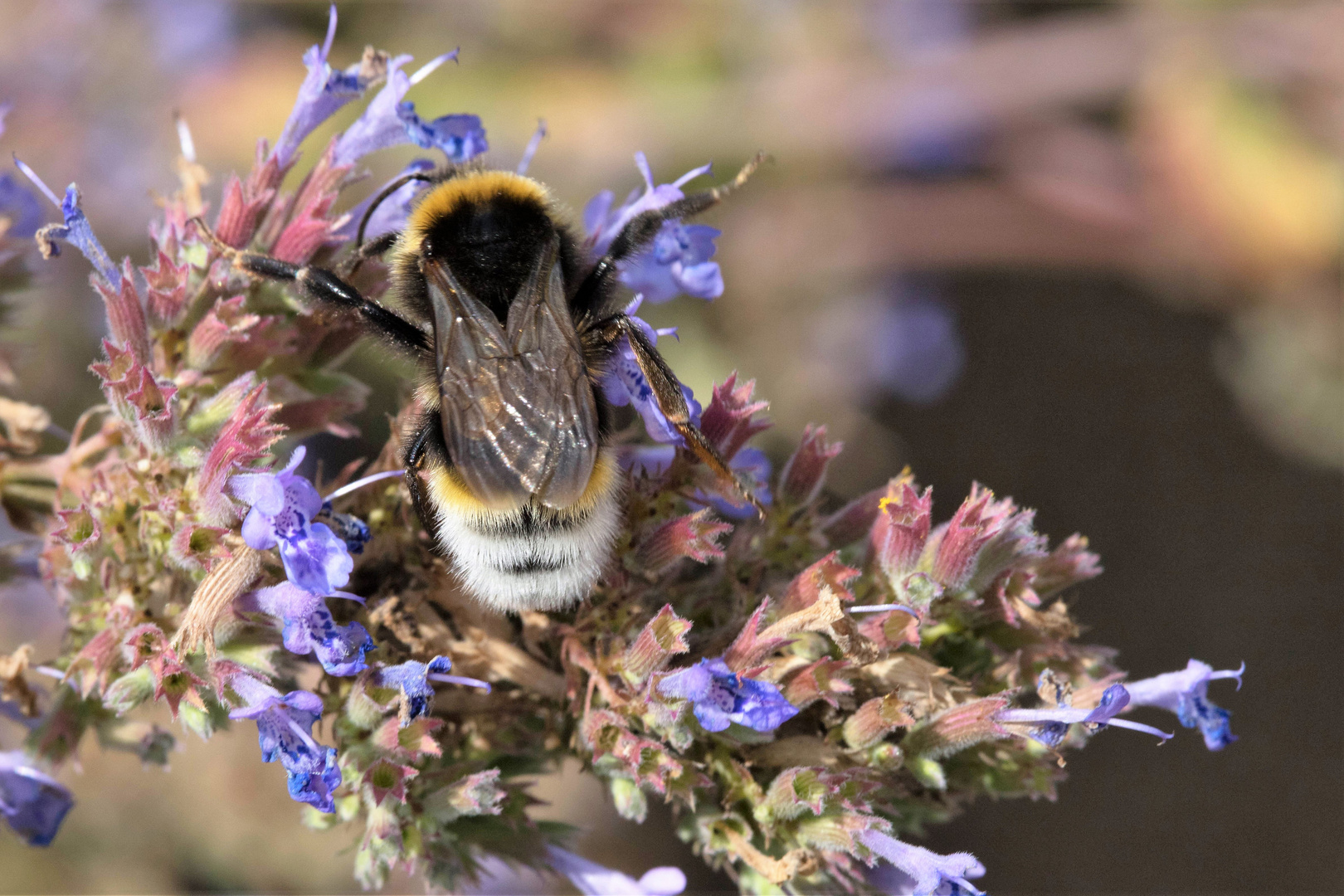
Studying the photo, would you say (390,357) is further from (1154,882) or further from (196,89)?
(1154,882)

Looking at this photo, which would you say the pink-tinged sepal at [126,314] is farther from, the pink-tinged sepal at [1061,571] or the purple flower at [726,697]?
the pink-tinged sepal at [1061,571]

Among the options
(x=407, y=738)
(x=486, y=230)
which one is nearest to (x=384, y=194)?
(x=486, y=230)

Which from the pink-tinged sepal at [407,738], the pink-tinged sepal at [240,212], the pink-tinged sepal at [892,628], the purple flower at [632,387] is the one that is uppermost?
the purple flower at [632,387]

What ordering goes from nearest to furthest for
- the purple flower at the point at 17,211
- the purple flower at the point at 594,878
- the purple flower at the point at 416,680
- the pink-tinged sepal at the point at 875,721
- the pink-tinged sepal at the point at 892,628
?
the purple flower at the point at 416,680, the pink-tinged sepal at the point at 875,721, the pink-tinged sepal at the point at 892,628, the purple flower at the point at 594,878, the purple flower at the point at 17,211

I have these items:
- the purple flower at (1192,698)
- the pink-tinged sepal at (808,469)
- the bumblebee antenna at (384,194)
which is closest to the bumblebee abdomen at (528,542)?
the pink-tinged sepal at (808,469)

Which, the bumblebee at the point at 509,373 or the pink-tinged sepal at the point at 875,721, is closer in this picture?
the bumblebee at the point at 509,373

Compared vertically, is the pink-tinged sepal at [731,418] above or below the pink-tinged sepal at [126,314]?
above

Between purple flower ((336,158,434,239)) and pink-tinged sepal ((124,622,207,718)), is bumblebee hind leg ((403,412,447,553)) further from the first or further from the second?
purple flower ((336,158,434,239))
